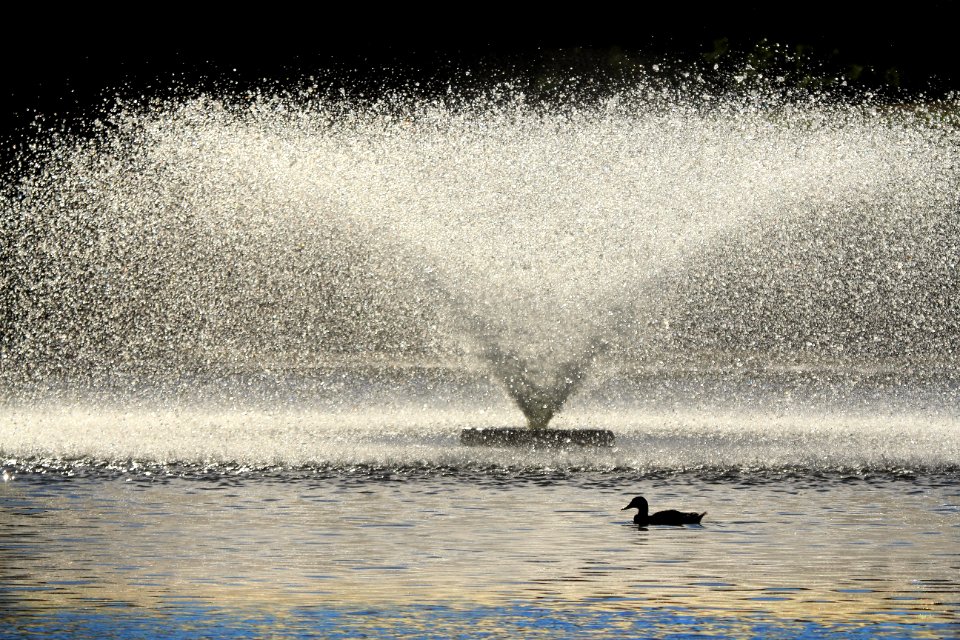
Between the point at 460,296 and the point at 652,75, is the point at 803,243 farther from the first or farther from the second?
the point at 460,296

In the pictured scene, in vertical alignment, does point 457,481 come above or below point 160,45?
below

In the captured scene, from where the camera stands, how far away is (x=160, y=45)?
64.4m

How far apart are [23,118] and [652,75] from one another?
16.2 meters

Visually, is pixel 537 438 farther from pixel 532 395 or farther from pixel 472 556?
pixel 472 556

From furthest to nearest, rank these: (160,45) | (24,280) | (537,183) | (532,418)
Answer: (160,45), (24,280), (537,183), (532,418)

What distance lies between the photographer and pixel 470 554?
17016 millimetres

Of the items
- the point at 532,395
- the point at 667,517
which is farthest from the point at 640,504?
the point at 532,395

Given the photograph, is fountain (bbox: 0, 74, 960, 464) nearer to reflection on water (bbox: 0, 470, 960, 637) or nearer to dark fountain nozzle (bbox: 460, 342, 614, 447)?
dark fountain nozzle (bbox: 460, 342, 614, 447)

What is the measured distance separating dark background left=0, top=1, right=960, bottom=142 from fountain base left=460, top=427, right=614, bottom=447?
3400 centimetres

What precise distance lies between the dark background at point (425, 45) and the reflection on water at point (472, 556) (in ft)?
127

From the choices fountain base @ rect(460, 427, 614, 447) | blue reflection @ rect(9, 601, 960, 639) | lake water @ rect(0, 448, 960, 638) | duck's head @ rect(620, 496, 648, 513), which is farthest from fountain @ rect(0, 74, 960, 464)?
blue reflection @ rect(9, 601, 960, 639)

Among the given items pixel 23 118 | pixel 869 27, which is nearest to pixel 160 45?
pixel 23 118

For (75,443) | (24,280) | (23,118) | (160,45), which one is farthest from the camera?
(160,45)

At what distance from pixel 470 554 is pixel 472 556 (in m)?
0.10
